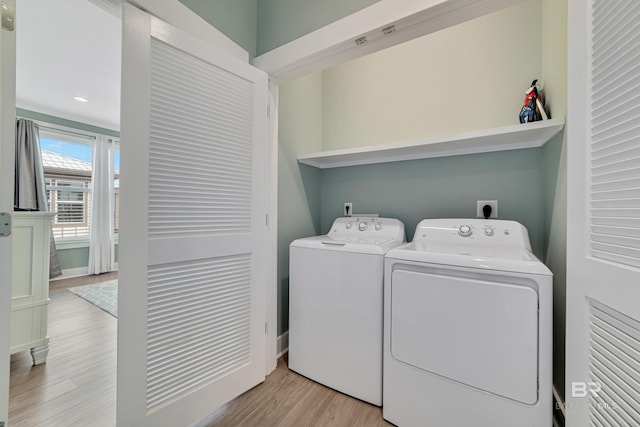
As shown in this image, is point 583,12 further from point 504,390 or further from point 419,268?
point 504,390

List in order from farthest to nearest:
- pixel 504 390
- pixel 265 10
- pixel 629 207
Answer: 1. pixel 265 10
2. pixel 504 390
3. pixel 629 207

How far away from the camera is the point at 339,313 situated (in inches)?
58.2

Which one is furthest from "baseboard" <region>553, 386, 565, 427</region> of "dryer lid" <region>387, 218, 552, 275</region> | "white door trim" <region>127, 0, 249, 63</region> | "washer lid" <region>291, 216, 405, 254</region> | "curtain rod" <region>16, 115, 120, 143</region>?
"curtain rod" <region>16, 115, 120, 143</region>

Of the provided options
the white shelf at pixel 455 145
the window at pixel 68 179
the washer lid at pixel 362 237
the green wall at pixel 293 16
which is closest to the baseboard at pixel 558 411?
the washer lid at pixel 362 237

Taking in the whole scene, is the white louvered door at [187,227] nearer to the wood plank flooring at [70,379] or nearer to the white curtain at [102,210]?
the wood plank flooring at [70,379]

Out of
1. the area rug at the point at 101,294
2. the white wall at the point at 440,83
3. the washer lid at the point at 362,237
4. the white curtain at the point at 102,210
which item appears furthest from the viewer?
the white curtain at the point at 102,210

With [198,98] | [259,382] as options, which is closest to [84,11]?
[198,98]

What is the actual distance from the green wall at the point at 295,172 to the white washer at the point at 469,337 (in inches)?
35.3

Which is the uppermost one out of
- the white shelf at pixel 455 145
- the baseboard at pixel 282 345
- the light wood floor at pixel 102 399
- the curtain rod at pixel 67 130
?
the curtain rod at pixel 67 130

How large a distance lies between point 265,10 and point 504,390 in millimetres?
2523

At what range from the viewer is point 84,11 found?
77.4 inches

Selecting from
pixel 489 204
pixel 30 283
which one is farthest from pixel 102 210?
pixel 489 204

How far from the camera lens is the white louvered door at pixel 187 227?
103cm

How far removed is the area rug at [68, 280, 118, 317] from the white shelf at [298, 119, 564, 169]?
2.85m
